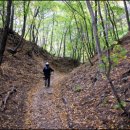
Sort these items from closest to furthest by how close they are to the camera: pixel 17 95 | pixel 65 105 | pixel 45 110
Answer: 1. pixel 45 110
2. pixel 65 105
3. pixel 17 95

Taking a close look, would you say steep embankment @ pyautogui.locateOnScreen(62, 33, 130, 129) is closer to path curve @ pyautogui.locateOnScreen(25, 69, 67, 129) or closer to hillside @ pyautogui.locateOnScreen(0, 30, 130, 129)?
hillside @ pyautogui.locateOnScreen(0, 30, 130, 129)

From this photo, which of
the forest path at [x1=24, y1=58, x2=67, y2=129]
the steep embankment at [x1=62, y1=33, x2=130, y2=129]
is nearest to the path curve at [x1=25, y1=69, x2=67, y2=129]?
the forest path at [x1=24, y1=58, x2=67, y2=129]

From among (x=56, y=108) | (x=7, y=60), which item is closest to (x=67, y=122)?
(x=56, y=108)

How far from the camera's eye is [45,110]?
12523mm

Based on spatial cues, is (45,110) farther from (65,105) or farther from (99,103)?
(99,103)

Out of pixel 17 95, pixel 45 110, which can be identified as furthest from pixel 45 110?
pixel 17 95

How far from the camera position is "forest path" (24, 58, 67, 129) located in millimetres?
10625

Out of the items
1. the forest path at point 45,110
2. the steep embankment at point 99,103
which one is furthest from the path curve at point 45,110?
the steep embankment at point 99,103

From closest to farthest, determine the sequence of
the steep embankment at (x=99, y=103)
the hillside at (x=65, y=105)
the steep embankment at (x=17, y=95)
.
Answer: the steep embankment at (x=99, y=103) → the hillside at (x=65, y=105) → the steep embankment at (x=17, y=95)

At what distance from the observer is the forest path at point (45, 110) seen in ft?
34.9

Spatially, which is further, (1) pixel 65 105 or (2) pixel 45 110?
(1) pixel 65 105

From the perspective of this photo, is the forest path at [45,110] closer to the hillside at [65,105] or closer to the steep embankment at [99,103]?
the hillside at [65,105]

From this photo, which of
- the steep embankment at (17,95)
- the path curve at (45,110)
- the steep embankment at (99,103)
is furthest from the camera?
the steep embankment at (17,95)

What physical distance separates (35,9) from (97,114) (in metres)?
28.8
